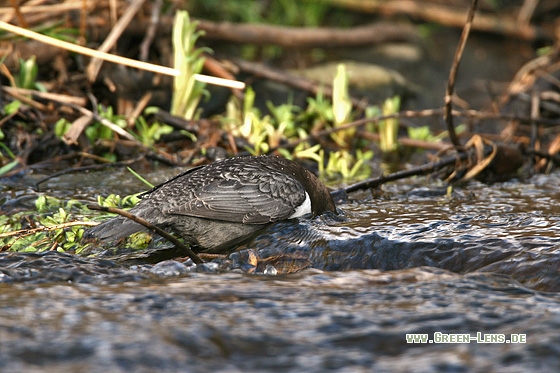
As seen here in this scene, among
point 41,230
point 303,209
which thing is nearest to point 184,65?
point 303,209

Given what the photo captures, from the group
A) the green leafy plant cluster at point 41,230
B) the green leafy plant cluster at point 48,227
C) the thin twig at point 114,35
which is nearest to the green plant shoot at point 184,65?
the thin twig at point 114,35

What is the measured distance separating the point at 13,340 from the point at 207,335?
25.3 inches

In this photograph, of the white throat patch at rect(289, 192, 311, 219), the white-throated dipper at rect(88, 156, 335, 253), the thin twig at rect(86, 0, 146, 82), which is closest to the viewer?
the white-throated dipper at rect(88, 156, 335, 253)

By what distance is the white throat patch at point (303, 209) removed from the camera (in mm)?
4176

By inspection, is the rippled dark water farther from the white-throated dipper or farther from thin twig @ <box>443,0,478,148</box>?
thin twig @ <box>443,0,478,148</box>

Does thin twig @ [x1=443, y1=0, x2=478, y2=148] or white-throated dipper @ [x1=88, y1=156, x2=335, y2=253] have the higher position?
thin twig @ [x1=443, y1=0, x2=478, y2=148]

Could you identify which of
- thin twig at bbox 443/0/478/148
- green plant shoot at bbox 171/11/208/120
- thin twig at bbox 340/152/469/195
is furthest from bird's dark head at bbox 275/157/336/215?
green plant shoot at bbox 171/11/208/120

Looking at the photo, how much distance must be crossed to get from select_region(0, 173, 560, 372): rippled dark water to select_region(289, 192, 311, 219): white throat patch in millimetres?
86

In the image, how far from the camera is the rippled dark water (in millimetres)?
2451

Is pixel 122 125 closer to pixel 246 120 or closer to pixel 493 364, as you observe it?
pixel 246 120

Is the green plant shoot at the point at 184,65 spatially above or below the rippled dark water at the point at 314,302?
above

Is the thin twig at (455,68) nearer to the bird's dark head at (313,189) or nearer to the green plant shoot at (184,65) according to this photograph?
the bird's dark head at (313,189)

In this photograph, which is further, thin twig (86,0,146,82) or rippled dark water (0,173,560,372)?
thin twig (86,0,146,82)

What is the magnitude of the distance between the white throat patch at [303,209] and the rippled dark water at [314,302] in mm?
86
